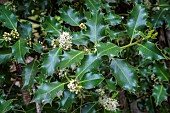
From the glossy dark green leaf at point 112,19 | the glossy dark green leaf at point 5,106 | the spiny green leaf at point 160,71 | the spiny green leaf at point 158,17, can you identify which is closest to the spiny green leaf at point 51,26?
the glossy dark green leaf at point 112,19

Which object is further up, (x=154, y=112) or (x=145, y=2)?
(x=145, y=2)

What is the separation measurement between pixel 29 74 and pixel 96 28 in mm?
326

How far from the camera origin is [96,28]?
1.29m

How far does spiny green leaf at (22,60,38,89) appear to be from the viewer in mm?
1376

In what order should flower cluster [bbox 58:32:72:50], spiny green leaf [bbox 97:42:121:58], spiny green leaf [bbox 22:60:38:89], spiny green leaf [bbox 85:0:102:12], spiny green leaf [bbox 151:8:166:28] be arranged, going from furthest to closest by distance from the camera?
spiny green leaf [bbox 151:8:166:28]
spiny green leaf [bbox 85:0:102:12]
spiny green leaf [bbox 22:60:38:89]
flower cluster [bbox 58:32:72:50]
spiny green leaf [bbox 97:42:121:58]

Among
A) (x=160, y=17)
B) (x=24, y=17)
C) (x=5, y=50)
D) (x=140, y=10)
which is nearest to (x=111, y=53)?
(x=140, y=10)

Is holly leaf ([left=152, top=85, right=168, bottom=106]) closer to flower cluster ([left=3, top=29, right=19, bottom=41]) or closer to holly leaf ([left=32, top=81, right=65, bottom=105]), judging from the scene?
holly leaf ([left=32, top=81, right=65, bottom=105])

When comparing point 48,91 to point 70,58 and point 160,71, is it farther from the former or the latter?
point 160,71

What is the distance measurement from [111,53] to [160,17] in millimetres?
773

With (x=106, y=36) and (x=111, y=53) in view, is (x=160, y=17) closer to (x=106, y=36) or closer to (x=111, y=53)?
(x=106, y=36)

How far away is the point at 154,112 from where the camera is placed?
6.58 ft

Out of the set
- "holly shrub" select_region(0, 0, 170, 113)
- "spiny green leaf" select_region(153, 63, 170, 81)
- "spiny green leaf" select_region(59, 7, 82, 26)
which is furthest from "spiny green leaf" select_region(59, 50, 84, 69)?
"spiny green leaf" select_region(153, 63, 170, 81)

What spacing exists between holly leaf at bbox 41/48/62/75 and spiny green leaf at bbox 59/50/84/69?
0.04 m

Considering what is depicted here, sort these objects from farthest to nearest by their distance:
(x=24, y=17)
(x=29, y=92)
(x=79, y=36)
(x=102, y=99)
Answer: (x=24, y=17) → (x=29, y=92) → (x=102, y=99) → (x=79, y=36)
